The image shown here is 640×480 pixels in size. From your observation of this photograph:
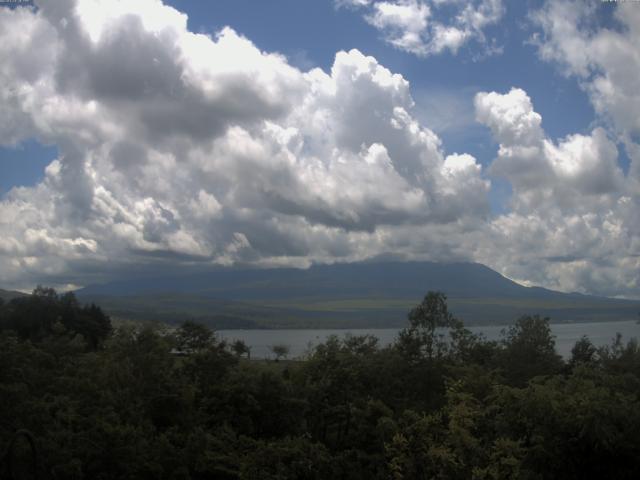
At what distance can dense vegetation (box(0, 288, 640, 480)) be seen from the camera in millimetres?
24359

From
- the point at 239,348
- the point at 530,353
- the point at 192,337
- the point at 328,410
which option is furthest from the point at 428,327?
the point at 239,348

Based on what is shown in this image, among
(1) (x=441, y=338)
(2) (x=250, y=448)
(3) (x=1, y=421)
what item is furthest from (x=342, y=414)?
(3) (x=1, y=421)

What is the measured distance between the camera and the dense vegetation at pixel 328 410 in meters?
24.4

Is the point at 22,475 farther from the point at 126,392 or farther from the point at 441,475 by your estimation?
the point at 441,475

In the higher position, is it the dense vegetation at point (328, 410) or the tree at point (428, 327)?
the tree at point (428, 327)

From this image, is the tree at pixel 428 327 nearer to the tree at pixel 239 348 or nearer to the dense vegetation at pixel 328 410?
the dense vegetation at pixel 328 410

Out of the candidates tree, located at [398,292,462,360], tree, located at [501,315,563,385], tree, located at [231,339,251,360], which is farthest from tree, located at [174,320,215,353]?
tree, located at [501,315,563,385]

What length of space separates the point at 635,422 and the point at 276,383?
19.1m

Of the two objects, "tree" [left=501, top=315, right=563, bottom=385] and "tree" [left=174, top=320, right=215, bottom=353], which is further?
"tree" [left=501, top=315, right=563, bottom=385]

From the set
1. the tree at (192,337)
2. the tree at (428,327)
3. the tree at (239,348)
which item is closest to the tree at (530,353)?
the tree at (428,327)

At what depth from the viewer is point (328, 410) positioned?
3625 cm

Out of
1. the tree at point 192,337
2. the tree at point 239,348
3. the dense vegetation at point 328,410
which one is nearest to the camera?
the dense vegetation at point 328,410

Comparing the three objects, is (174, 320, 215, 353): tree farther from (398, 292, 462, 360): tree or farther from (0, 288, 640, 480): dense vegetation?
Answer: (398, 292, 462, 360): tree

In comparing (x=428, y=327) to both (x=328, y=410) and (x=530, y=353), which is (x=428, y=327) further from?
(x=530, y=353)
